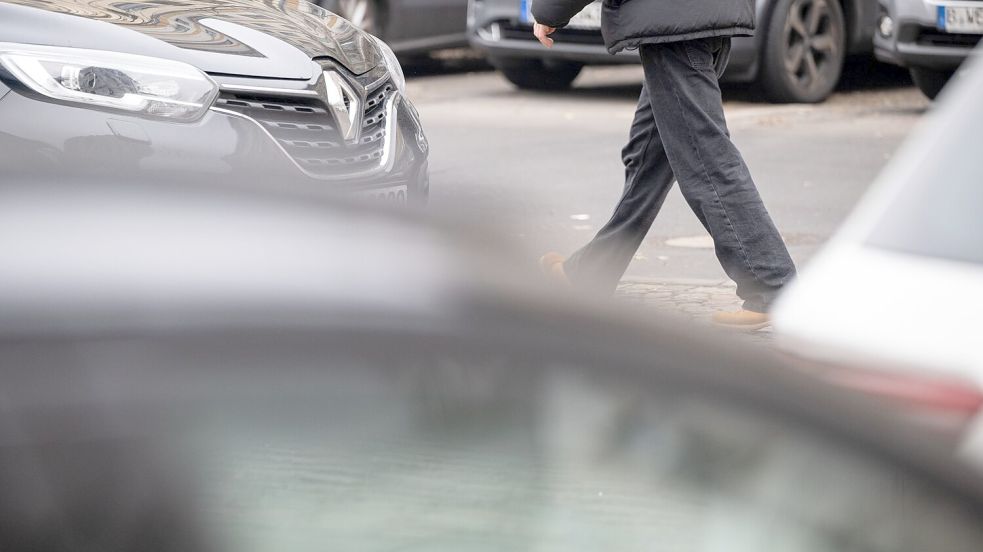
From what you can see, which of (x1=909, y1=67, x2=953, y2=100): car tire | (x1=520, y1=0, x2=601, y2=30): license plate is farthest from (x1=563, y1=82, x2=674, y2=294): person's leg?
(x1=909, y1=67, x2=953, y2=100): car tire

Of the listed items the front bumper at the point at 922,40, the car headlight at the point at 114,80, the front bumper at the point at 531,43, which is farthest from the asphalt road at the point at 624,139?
the car headlight at the point at 114,80

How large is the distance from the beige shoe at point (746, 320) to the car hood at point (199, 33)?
57.0 inches

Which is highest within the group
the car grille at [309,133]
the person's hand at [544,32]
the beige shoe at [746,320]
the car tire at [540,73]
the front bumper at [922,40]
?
the person's hand at [544,32]

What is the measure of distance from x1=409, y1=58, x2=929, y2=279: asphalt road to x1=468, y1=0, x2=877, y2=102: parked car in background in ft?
0.73

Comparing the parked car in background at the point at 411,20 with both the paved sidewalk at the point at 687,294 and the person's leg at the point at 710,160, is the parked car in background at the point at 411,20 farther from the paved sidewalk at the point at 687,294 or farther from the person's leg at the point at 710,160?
the person's leg at the point at 710,160

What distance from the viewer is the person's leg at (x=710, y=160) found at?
494cm

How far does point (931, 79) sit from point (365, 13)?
4.21 meters

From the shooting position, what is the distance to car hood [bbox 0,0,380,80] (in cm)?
468

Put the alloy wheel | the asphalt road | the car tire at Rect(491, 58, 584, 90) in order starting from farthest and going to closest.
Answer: the car tire at Rect(491, 58, 584, 90), the alloy wheel, the asphalt road

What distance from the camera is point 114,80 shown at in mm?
4664

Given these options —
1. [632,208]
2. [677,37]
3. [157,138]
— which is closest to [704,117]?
[677,37]

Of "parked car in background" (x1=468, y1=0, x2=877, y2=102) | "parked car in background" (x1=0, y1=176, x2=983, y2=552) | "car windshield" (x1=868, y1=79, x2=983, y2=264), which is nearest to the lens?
"parked car in background" (x1=0, y1=176, x2=983, y2=552)

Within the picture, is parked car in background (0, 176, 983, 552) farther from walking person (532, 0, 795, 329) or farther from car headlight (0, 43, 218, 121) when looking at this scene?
walking person (532, 0, 795, 329)

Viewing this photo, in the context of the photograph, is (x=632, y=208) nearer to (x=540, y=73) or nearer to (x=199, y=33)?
(x=199, y=33)
